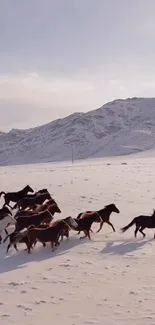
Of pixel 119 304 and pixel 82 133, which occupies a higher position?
pixel 82 133

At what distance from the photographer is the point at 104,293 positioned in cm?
754

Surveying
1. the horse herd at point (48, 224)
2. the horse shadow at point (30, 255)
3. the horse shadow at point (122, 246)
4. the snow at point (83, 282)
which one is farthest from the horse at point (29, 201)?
the horse shadow at point (122, 246)

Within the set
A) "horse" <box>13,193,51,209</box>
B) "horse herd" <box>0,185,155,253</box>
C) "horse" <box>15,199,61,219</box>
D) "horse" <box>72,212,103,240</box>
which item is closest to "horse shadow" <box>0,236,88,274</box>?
"horse herd" <box>0,185,155,253</box>

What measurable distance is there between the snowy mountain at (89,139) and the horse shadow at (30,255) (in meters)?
116

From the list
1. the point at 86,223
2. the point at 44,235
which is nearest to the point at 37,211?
the point at 86,223

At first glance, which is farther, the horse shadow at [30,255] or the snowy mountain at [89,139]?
the snowy mountain at [89,139]

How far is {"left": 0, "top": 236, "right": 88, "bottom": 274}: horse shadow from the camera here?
30.0ft

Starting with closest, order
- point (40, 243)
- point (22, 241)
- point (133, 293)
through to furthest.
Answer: point (133, 293), point (22, 241), point (40, 243)

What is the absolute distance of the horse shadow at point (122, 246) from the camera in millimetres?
9988

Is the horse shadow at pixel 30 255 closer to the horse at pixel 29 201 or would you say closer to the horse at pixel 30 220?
the horse at pixel 30 220

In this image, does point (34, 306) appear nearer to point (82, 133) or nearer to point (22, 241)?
point (22, 241)

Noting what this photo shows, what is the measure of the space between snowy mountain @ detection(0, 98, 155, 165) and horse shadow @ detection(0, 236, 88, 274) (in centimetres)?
11623

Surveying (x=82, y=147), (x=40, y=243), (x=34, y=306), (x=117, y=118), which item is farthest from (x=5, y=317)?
(x=117, y=118)

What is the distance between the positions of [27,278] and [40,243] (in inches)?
95.2
